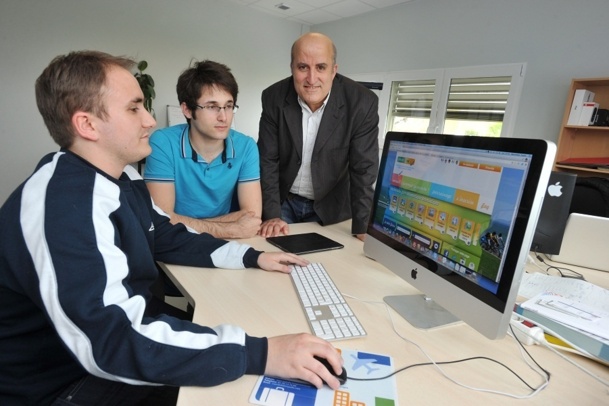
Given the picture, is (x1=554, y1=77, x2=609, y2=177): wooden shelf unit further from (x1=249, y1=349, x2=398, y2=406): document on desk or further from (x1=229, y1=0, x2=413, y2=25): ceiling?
(x1=249, y1=349, x2=398, y2=406): document on desk

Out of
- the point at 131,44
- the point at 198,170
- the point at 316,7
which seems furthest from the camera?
the point at 316,7

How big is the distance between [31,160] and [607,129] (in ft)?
19.3

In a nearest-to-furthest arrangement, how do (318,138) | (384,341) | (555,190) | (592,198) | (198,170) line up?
1. (384,341)
2. (555,190)
3. (198,170)
4. (318,138)
5. (592,198)

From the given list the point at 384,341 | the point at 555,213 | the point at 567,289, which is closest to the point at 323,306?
the point at 384,341

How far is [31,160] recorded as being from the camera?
165 inches

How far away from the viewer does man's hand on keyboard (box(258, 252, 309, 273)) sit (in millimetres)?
1149

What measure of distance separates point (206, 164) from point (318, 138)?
63cm

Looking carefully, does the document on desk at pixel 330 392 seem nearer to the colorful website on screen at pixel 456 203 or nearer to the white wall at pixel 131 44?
the colorful website on screen at pixel 456 203

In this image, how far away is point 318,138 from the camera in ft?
6.39

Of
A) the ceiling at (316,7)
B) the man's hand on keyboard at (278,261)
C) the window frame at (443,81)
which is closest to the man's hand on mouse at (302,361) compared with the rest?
the man's hand on keyboard at (278,261)

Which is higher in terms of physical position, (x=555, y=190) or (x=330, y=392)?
(x=555, y=190)

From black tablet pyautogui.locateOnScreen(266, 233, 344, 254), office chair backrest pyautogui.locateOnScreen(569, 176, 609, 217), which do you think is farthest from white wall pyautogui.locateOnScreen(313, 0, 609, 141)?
black tablet pyautogui.locateOnScreen(266, 233, 344, 254)

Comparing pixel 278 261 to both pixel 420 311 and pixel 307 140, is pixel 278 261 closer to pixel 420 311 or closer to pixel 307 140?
pixel 420 311

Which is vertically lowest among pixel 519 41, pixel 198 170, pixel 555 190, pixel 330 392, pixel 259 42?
pixel 330 392
